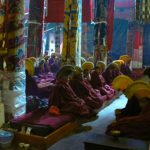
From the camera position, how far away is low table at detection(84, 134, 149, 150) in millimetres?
3857

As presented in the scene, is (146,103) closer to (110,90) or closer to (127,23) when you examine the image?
(110,90)

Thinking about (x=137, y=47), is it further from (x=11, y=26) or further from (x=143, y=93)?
(x=11, y=26)

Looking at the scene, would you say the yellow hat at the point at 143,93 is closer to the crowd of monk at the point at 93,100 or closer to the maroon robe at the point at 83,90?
the crowd of monk at the point at 93,100

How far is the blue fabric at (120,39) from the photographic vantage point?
1249 cm

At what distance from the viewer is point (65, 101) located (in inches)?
245

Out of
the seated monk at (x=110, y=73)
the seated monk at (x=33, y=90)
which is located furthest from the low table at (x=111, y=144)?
the seated monk at (x=110, y=73)

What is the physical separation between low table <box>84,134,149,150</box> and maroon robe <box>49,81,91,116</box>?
2.01 meters

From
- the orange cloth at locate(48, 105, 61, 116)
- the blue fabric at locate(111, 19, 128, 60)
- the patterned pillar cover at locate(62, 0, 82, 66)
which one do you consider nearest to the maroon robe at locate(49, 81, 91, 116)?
the orange cloth at locate(48, 105, 61, 116)

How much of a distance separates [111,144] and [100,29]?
6.94m

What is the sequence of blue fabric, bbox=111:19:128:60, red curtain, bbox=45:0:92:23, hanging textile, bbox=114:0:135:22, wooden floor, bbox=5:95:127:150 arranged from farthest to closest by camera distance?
hanging textile, bbox=114:0:135:22, blue fabric, bbox=111:19:128:60, red curtain, bbox=45:0:92:23, wooden floor, bbox=5:95:127:150

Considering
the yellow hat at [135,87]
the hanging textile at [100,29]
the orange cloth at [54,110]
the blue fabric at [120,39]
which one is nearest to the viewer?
the yellow hat at [135,87]

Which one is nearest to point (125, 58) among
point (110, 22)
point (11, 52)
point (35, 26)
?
point (110, 22)

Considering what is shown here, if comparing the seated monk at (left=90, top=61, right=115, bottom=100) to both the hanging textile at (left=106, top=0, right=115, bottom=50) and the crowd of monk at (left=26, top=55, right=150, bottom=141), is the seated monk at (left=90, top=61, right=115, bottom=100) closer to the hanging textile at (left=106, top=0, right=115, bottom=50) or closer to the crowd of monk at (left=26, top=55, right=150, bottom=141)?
the crowd of monk at (left=26, top=55, right=150, bottom=141)

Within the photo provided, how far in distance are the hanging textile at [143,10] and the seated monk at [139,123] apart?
21.2 feet
